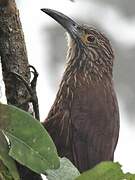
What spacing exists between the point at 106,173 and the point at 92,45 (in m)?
2.38

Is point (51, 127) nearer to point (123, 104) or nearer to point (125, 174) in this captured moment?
point (125, 174)

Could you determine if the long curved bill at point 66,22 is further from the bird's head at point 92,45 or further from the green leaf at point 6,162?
the green leaf at point 6,162

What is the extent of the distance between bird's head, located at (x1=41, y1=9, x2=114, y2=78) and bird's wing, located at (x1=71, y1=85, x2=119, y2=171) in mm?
605

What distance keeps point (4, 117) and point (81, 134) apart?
57.0 inches

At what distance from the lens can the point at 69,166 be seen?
71.3 inches

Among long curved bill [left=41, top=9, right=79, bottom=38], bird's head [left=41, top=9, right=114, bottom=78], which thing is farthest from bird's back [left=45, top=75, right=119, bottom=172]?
bird's head [left=41, top=9, right=114, bottom=78]

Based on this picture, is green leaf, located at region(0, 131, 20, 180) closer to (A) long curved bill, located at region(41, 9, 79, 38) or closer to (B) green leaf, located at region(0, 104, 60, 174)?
(B) green leaf, located at region(0, 104, 60, 174)

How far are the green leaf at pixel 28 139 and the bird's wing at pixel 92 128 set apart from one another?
4.33 ft

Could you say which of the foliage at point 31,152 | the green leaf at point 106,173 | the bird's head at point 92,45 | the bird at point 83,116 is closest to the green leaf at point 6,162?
the foliage at point 31,152

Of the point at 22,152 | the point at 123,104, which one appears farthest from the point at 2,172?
the point at 123,104

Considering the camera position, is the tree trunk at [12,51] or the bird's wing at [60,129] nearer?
the tree trunk at [12,51]

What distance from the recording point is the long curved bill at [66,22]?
3574 mm

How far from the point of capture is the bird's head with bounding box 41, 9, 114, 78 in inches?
156

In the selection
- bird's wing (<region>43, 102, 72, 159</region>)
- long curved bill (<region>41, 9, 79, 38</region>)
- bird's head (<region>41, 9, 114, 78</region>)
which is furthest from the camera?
bird's head (<region>41, 9, 114, 78</region>)
